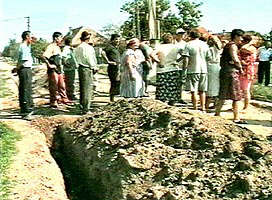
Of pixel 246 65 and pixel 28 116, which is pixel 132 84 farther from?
pixel 246 65

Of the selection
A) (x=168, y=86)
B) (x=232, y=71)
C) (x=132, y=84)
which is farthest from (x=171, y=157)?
(x=168, y=86)

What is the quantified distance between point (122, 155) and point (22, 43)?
3.79 metres

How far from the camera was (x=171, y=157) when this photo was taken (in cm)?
645

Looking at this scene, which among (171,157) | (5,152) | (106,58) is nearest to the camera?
(171,157)

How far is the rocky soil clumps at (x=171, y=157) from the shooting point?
554 cm

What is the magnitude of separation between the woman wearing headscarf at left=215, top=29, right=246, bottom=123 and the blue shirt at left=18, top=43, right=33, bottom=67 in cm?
314

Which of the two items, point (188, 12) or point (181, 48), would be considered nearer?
point (181, 48)

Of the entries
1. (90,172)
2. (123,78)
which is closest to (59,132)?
(123,78)

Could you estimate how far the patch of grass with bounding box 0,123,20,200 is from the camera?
238 inches

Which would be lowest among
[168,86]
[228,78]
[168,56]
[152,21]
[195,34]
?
[168,86]

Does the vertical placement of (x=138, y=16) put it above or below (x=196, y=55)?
above

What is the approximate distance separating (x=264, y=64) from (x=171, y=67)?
8.62 metres

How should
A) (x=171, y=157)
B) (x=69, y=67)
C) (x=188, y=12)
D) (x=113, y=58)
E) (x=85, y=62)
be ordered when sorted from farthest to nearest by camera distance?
(x=188, y=12) → (x=69, y=67) → (x=113, y=58) → (x=85, y=62) → (x=171, y=157)

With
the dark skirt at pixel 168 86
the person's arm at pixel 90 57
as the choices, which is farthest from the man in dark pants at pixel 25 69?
the dark skirt at pixel 168 86
